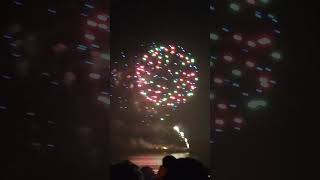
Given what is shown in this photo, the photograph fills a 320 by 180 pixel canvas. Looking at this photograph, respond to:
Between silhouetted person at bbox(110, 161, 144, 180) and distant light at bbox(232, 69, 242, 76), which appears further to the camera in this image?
silhouetted person at bbox(110, 161, 144, 180)

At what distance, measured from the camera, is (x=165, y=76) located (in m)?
4.08

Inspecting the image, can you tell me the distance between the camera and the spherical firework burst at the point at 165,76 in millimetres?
3844

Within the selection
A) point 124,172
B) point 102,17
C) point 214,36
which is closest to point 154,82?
point 124,172

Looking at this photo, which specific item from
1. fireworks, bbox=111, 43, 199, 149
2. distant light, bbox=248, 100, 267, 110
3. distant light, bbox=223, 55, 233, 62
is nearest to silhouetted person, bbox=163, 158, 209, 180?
distant light, bbox=248, 100, 267, 110

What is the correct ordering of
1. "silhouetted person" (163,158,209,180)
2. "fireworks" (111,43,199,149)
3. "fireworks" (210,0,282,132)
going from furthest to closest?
"fireworks" (111,43,199,149)
"silhouetted person" (163,158,209,180)
"fireworks" (210,0,282,132)

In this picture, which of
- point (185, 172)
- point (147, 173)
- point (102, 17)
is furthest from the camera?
point (147, 173)

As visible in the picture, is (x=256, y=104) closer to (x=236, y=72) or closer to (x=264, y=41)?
(x=236, y=72)

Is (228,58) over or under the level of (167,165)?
over

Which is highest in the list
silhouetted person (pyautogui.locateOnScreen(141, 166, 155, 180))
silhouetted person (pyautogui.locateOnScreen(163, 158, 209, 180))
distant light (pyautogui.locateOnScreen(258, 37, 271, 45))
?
distant light (pyautogui.locateOnScreen(258, 37, 271, 45))

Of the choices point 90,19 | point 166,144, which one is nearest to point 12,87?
point 90,19

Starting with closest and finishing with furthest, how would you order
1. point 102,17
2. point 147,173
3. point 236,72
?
point 102,17, point 236,72, point 147,173

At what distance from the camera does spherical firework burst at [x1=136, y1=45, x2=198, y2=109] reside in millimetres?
3844

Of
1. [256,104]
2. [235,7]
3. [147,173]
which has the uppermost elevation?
[235,7]

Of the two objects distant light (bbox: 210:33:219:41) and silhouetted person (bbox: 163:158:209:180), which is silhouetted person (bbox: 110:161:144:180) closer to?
silhouetted person (bbox: 163:158:209:180)
